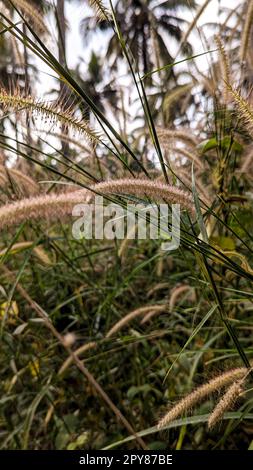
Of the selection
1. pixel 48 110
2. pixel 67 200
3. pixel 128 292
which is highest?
pixel 48 110

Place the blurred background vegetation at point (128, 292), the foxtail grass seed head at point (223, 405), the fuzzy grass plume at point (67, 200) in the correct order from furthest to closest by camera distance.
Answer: the blurred background vegetation at point (128, 292), the foxtail grass seed head at point (223, 405), the fuzzy grass plume at point (67, 200)

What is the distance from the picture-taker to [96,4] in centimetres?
76

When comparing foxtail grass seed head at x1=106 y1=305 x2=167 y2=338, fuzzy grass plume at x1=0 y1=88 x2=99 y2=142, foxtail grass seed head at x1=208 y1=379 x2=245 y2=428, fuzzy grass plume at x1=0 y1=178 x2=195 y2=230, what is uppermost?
fuzzy grass plume at x1=0 y1=88 x2=99 y2=142

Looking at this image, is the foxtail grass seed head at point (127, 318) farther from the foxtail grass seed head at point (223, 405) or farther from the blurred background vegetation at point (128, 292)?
the foxtail grass seed head at point (223, 405)

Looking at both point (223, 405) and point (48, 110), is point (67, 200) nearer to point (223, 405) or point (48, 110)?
point (48, 110)

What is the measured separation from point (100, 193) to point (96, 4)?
379 millimetres

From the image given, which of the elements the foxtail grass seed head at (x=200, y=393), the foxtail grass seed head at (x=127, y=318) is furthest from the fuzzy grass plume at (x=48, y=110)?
the foxtail grass seed head at (x=127, y=318)

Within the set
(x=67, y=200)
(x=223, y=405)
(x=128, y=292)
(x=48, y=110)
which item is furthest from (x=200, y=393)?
(x=128, y=292)

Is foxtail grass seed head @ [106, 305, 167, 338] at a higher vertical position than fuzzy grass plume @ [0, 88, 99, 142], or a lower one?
lower

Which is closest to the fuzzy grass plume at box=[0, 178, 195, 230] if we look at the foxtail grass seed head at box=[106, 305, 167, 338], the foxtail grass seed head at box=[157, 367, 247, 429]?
the foxtail grass seed head at box=[157, 367, 247, 429]

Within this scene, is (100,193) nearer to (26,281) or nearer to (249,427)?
(249,427)

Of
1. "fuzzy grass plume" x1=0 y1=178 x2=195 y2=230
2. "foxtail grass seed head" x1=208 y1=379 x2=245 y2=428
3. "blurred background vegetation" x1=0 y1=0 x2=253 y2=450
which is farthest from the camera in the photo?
"blurred background vegetation" x1=0 y1=0 x2=253 y2=450

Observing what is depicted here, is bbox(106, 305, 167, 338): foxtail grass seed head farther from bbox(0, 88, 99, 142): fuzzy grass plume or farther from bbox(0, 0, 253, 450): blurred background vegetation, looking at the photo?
bbox(0, 88, 99, 142): fuzzy grass plume
